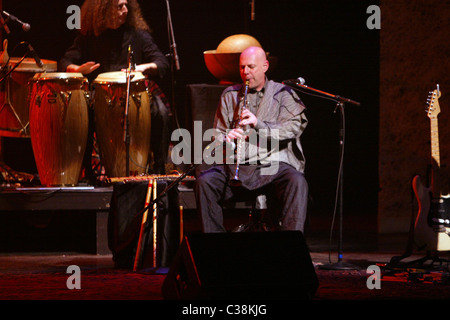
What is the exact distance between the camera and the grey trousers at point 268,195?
4734mm

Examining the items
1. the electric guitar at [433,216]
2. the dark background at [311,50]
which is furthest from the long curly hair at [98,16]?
the electric guitar at [433,216]

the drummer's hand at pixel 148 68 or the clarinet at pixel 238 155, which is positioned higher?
the drummer's hand at pixel 148 68

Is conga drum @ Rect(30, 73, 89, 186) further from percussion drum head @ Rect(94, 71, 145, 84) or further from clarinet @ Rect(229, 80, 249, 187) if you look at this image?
clarinet @ Rect(229, 80, 249, 187)

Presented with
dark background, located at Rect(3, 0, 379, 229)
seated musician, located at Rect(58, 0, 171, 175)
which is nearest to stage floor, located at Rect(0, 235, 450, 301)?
seated musician, located at Rect(58, 0, 171, 175)

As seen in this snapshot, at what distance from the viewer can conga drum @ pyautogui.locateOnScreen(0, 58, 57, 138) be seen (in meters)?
5.99

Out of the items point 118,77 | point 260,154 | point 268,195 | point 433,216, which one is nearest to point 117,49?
point 118,77

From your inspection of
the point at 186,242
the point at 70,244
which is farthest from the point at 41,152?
the point at 186,242

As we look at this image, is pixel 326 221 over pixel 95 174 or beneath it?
beneath

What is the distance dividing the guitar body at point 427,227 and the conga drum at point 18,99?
3.18 meters

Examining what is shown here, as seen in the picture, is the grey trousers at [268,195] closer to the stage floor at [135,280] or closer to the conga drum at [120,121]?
the stage floor at [135,280]

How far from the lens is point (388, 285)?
4.18 meters

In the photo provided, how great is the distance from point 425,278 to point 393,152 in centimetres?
261

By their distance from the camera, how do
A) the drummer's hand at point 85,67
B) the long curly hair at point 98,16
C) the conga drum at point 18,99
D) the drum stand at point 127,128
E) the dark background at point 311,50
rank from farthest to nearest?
the dark background at point 311,50, the long curly hair at point 98,16, the conga drum at point 18,99, the drummer's hand at point 85,67, the drum stand at point 127,128
